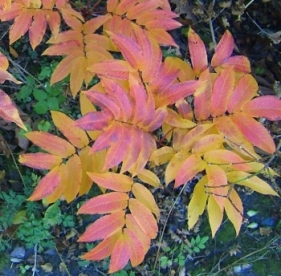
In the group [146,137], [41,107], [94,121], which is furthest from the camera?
[41,107]

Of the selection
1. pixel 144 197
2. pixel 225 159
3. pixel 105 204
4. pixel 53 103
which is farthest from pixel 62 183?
pixel 53 103

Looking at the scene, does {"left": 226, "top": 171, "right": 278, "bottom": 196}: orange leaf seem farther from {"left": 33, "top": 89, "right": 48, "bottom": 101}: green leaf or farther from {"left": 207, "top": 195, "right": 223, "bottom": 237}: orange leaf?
{"left": 33, "top": 89, "right": 48, "bottom": 101}: green leaf

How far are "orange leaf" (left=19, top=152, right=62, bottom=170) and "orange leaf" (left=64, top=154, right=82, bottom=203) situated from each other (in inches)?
1.6

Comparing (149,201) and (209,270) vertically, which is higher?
(149,201)

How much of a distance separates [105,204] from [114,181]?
8 cm

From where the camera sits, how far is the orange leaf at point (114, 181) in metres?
1.45

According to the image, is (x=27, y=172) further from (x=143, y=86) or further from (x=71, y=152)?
(x=143, y=86)

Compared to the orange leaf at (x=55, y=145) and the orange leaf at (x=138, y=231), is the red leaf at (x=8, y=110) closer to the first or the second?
the orange leaf at (x=55, y=145)

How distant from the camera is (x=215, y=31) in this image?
7.79 feet

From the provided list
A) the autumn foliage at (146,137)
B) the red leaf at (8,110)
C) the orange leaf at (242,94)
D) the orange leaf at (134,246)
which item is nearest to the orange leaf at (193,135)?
the autumn foliage at (146,137)

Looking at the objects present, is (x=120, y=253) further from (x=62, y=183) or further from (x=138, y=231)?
(x=62, y=183)

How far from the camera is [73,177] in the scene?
4.94ft

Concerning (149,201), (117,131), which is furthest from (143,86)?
(149,201)

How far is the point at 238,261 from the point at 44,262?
0.85m
